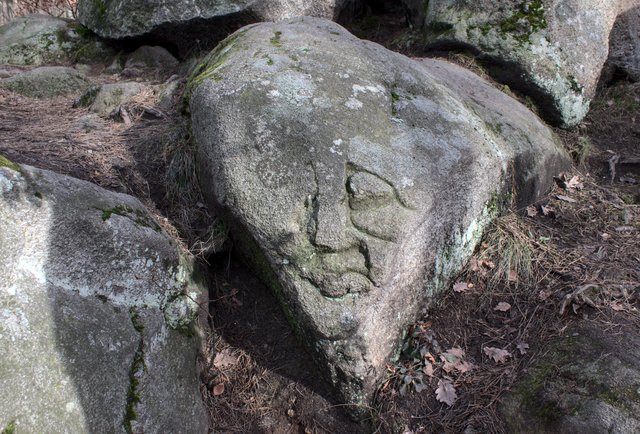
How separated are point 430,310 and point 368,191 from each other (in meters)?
0.96

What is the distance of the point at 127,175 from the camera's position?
384 centimetres

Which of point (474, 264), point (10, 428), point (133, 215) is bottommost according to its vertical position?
point (10, 428)

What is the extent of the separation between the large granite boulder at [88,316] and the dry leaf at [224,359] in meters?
0.27

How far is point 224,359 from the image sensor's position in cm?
337

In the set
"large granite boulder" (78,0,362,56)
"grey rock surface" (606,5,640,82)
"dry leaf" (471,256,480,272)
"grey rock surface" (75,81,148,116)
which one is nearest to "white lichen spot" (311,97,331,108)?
"dry leaf" (471,256,480,272)

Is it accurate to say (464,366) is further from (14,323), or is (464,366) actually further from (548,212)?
(14,323)

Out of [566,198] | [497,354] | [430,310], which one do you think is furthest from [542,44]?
[497,354]

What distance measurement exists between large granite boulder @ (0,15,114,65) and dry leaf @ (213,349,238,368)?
16.6ft

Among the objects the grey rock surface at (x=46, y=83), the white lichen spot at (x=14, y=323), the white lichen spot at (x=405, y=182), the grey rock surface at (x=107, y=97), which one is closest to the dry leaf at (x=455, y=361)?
the white lichen spot at (x=405, y=182)

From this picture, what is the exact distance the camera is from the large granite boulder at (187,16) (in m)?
5.90

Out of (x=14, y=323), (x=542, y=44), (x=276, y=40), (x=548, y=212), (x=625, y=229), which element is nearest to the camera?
(x=14, y=323)

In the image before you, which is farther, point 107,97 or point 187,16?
point 187,16

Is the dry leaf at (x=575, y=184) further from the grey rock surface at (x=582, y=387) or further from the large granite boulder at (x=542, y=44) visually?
the grey rock surface at (x=582, y=387)

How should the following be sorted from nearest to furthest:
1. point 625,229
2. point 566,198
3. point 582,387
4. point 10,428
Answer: point 10,428 < point 582,387 < point 625,229 < point 566,198
